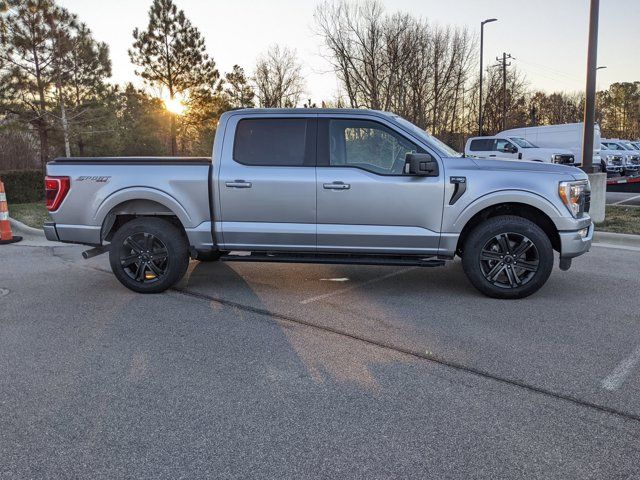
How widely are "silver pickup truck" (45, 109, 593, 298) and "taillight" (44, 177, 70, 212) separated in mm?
15

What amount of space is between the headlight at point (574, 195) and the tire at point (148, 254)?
3979 millimetres

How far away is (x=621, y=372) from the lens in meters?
3.70

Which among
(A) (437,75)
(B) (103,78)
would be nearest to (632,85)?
(A) (437,75)

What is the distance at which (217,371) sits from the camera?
3770 millimetres

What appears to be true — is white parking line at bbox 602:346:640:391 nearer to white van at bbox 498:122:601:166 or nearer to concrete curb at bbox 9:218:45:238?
concrete curb at bbox 9:218:45:238

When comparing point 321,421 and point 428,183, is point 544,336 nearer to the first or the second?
point 428,183

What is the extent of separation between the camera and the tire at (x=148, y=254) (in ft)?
19.0

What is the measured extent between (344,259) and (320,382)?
222 cm

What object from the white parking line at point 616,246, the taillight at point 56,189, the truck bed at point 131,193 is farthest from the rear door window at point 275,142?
the white parking line at point 616,246

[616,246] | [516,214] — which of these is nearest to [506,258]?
[516,214]

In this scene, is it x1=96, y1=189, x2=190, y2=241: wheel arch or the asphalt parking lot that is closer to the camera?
the asphalt parking lot

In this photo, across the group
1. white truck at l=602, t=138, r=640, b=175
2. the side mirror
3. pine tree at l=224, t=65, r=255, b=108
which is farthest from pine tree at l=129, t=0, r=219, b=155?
the side mirror

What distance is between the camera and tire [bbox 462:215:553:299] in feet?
17.5

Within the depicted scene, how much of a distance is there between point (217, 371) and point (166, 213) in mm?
2601
